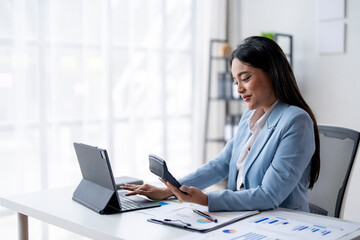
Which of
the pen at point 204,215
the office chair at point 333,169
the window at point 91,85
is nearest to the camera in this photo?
the pen at point 204,215

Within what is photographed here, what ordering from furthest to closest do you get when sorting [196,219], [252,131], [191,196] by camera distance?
[252,131] < [191,196] < [196,219]

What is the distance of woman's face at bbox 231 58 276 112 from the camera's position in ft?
6.05

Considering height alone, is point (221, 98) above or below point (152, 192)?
above

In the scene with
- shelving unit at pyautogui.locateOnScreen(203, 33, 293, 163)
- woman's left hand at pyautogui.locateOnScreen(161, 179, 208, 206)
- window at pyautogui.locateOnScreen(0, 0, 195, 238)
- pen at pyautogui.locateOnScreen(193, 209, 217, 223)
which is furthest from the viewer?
shelving unit at pyautogui.locateOnScreen(203, 33, 293, 163)

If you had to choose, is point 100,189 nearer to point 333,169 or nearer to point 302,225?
point 302,225

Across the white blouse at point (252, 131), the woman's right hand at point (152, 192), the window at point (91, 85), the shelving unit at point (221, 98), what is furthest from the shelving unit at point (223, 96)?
the woman's right hand at point (152, 192)

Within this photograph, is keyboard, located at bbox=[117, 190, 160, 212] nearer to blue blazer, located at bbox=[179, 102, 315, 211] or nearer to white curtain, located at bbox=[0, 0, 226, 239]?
blue blazer, located at bbox=[179, 102, 315, 211]

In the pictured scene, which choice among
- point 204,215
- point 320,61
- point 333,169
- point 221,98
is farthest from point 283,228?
point 221,98

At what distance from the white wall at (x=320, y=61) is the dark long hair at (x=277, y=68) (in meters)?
2.13

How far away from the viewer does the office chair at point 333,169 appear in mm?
1992

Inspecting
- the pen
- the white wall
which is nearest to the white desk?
the pen

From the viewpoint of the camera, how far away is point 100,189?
172 cm

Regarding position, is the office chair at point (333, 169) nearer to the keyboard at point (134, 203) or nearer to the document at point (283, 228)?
the document at point (283, 228)

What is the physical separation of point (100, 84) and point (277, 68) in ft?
7.20
